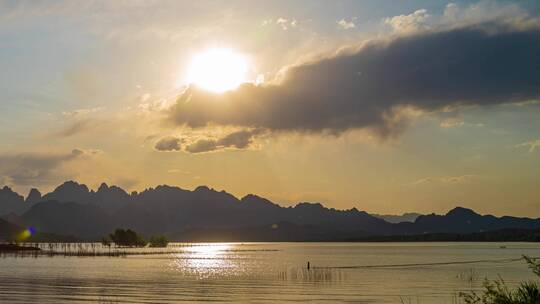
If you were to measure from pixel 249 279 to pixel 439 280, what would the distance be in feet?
86.0

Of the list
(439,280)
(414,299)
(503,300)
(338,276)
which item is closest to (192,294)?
(414,299)

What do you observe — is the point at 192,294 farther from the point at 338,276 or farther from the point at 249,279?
the point at 338,276

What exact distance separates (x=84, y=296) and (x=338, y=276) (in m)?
39.8

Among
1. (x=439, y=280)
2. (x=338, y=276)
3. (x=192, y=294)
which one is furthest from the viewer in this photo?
(x=338, y=276)

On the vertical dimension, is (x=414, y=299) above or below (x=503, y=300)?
below

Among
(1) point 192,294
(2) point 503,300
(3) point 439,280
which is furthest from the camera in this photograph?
(3) point 439,280

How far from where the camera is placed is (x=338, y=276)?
8719 centimetres

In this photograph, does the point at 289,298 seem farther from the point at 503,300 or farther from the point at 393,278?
the point at 503,300

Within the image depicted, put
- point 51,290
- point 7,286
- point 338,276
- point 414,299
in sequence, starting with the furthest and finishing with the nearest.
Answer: point 338,276, point 7,286, point 51,290, point 414,299

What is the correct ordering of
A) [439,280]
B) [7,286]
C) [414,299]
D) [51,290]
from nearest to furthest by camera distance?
[414,299]
[51,290]
[7,286]
[439,280]

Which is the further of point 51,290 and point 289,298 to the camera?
point 51,290

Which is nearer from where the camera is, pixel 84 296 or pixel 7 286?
pixel 84 296

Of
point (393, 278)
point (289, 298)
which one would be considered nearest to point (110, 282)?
point (289, 298)

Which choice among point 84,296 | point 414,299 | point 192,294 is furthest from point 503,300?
point 84,296
